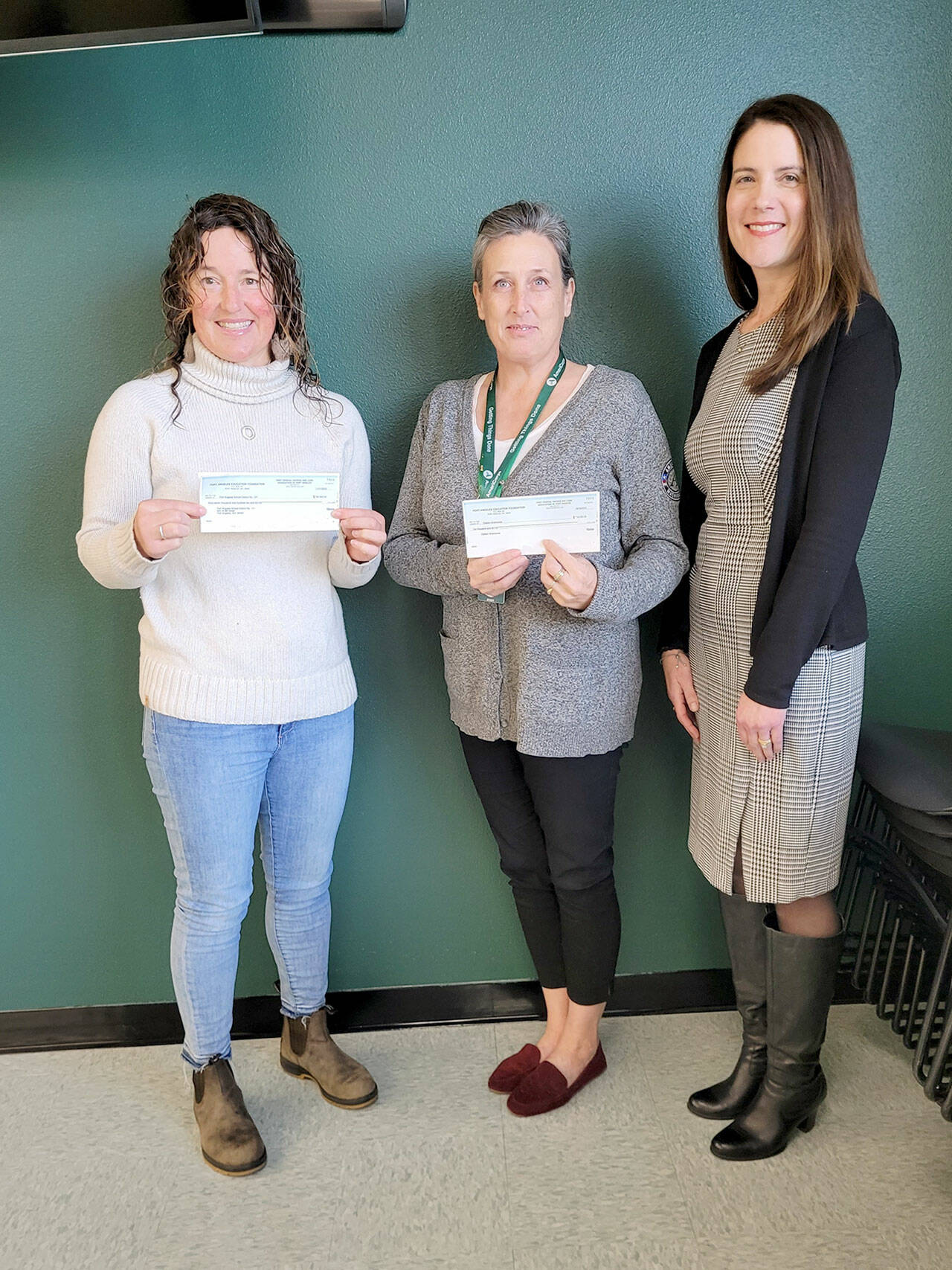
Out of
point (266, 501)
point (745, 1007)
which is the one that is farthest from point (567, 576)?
point (745, 1007)

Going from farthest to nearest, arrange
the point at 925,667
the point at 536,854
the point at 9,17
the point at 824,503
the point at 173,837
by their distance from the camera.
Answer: the point at 925,667 → the point at 536,854 → the point at 173,837 → the point at 9,17 → the point at 824,503

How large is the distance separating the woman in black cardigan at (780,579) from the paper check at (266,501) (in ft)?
2.36

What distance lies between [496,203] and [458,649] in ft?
3.12

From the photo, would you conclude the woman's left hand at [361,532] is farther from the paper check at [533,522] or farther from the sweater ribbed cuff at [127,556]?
the sweater ribbed cuff at [127,556]

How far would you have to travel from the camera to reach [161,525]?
1505 millimetres

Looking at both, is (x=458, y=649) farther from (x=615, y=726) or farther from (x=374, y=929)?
(x=374, y=929)

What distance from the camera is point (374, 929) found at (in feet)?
7.23

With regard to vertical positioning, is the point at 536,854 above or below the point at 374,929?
above

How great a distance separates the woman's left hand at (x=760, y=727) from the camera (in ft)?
5.08

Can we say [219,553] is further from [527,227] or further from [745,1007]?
[745,1007]

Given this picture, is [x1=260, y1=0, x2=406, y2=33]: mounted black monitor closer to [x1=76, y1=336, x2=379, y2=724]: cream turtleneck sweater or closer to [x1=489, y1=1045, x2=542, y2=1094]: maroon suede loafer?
[x1=76, y1=336, x2=379, y2=724]: cream turtleneck sweater

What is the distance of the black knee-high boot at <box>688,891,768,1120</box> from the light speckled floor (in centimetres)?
8

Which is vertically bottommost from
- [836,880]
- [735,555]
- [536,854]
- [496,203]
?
[536,854]

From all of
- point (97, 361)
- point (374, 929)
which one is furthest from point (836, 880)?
point (97, 361)
